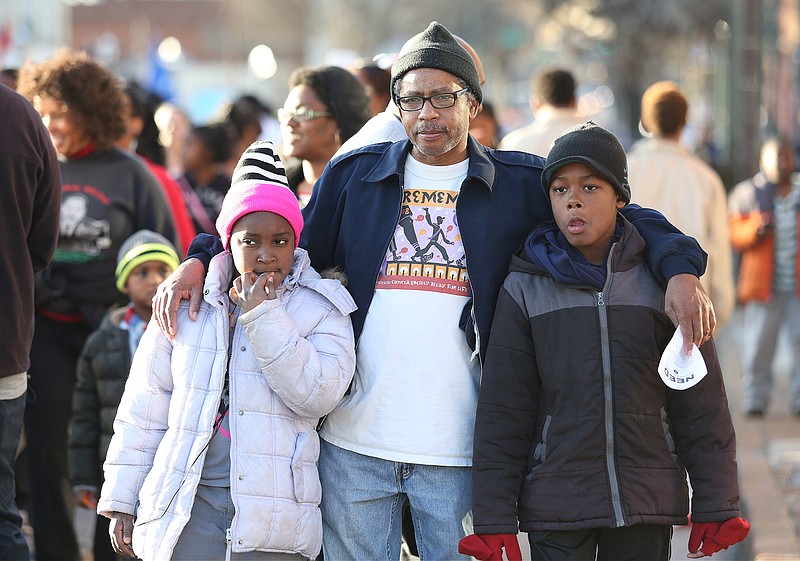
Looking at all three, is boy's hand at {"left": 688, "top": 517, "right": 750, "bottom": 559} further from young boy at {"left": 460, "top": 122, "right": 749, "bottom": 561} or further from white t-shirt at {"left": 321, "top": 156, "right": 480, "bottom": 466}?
white t-shirt at {"left": 321, "top": 156, "right": 480, "bottom": 466}

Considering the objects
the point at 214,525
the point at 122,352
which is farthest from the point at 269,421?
the point at 122,352

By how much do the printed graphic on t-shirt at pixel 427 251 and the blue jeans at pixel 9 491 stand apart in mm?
1422


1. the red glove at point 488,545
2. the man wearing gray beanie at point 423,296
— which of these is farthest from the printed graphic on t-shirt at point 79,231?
the red glove at point 488,545

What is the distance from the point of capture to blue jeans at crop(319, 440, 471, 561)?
3826 mm

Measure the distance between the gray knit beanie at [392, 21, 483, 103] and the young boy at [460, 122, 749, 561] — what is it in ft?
1.25

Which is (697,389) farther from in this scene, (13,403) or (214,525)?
(13,403)

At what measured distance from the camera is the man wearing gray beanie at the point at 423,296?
3.81 metres

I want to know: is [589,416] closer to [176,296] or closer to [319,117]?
[176,296]

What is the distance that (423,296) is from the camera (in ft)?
12.6

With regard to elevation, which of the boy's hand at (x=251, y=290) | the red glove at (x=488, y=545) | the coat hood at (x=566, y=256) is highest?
the coat hood at (x=566, y=256)

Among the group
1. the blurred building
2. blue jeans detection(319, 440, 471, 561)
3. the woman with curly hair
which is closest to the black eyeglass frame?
blue jeans detection(319, 440, 471, 561)

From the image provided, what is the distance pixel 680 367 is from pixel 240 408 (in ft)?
4.22

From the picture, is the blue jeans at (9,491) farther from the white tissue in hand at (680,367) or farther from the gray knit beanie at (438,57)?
the white tissue in hand at (680,367)

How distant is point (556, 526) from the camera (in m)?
3.66
